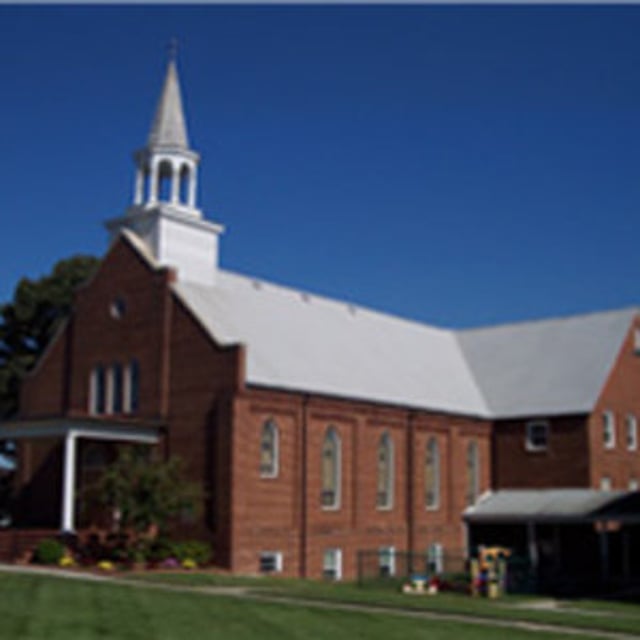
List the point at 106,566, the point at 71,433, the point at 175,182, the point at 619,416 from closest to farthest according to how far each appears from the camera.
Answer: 1. the point at 106,566
2. the point at 71,433
3. the point at 175,182
4. the point at 619,416

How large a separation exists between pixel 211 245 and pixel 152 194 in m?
3.22

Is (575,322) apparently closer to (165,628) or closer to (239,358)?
(239,358)

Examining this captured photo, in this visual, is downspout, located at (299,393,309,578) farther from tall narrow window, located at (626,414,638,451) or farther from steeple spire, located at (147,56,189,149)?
tall narrow window, located at (626,414,638,451)

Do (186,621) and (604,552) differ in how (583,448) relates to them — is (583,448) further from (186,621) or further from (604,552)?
(186,621)

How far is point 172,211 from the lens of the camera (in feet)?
139

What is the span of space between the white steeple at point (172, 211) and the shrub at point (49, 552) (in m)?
12.2

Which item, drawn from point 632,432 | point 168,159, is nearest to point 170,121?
point 168,159

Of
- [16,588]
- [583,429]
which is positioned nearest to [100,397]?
[16,588]

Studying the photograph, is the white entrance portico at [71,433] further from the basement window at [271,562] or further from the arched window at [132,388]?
the basement window at [271,562]

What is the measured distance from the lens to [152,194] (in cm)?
4297

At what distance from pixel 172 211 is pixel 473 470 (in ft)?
62.0

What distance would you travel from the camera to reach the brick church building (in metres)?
37.7

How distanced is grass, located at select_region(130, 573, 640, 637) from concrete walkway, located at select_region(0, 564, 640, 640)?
329mm

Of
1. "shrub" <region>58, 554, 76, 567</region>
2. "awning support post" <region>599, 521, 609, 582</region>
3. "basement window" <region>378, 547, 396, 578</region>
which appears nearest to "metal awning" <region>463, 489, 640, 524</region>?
"awning support post" <region>599, 521, 609, 582</region>
